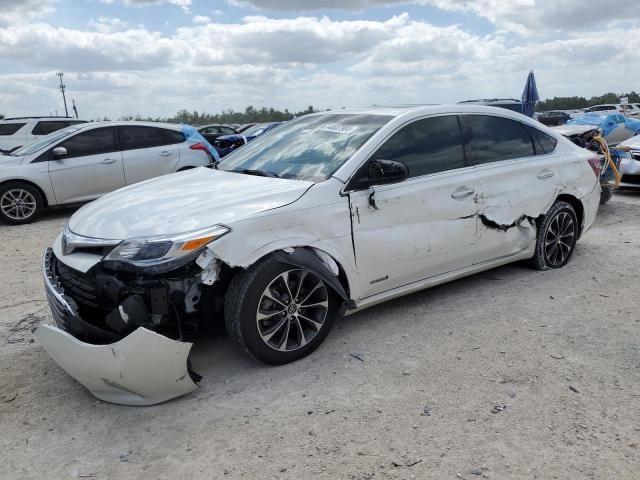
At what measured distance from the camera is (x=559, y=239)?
17.5 ft

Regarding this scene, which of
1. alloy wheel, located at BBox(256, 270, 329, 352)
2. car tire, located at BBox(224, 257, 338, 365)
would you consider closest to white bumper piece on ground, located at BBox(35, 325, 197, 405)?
car tire, located at BBox(224, 257, 338, 365)

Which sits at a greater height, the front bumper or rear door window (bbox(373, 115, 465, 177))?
rear door window (bbox(373, 115, 465, 177))

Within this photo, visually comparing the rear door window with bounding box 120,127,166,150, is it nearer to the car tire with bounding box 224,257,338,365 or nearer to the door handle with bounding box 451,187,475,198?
the door handle with bounding box 451,187,475,198

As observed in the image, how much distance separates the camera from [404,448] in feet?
8.86

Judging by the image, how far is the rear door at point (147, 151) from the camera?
9.30m

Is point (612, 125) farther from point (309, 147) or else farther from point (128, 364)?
point (128, 364)

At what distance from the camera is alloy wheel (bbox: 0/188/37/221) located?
856 centimetres

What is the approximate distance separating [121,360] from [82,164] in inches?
272

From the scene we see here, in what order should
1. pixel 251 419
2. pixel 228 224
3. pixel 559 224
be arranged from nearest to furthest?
pixel 251 419, pixel 228 224, pixel 559 224

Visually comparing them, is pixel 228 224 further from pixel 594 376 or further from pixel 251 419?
pixel 594 376

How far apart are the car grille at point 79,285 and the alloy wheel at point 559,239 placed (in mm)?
4006

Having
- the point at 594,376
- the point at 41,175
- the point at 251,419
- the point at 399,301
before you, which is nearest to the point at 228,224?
the point at 251,419

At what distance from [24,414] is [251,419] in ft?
4.31

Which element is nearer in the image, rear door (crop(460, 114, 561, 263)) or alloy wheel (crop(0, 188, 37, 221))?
rear door (crop(460, 114, 561, 263))
